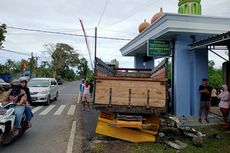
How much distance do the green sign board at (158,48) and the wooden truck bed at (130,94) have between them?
17.8 ft

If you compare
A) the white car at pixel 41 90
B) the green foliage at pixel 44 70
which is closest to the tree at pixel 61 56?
the green foliage at pixel 44 70

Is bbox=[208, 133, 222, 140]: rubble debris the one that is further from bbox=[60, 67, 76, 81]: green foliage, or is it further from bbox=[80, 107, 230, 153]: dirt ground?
bbox=[60, 67, 76, 81]: green foliage

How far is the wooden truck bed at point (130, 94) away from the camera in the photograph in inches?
277

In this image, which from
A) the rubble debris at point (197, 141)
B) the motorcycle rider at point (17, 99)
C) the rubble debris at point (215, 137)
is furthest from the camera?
the rubble debris at point (215, 137)

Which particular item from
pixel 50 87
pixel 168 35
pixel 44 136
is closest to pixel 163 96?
pixel 44 136

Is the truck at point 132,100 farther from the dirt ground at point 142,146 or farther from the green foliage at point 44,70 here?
the green foliage at point 44,70

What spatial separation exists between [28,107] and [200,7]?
1034 cm

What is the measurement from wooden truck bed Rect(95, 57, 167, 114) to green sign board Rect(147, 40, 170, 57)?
214 inches

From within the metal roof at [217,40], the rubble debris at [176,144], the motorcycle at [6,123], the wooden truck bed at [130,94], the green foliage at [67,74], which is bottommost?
the rubble debris at [176,144]

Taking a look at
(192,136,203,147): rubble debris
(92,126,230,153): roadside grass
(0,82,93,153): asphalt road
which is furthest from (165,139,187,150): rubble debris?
(0,82,93,153): asphalt road

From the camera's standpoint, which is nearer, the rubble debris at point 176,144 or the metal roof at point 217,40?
the rubble debris at point 176,144

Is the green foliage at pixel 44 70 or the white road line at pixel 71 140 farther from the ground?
the green foliage at pixel 44 70

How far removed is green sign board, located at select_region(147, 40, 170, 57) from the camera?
40.6ft

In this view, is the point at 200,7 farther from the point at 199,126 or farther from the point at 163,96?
the point at 163,96
